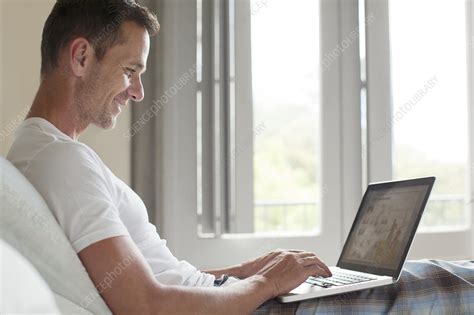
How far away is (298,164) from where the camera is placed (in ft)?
24.4

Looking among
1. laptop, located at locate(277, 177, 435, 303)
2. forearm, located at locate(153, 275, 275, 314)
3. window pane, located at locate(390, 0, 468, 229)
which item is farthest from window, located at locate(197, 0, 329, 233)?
forearm, located at locate(153, 275, 275, 314)

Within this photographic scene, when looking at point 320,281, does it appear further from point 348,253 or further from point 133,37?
point 133,37

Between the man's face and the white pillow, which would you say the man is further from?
the white pillow

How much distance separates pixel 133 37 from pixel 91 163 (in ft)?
1.38

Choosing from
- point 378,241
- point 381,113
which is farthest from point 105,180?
point 381,113

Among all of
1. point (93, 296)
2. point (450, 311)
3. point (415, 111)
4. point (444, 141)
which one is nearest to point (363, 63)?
point (415, 111)

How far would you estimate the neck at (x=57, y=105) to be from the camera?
1.54 m

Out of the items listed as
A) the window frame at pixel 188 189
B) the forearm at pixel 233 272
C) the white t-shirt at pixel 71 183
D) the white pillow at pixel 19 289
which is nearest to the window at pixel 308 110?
the window frame at pixel 188 189

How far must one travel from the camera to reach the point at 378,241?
1.66 metres

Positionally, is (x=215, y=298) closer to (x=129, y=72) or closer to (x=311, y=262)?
(x=311, y=262)

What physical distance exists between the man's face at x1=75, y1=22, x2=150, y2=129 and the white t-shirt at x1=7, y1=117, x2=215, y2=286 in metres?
0.14

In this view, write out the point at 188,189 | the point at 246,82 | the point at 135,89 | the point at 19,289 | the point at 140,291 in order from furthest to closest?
the point at 246,82
the point at 188,189
the point at 135,89
the point at 140,291
the point at 19,289

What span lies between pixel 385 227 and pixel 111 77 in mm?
766

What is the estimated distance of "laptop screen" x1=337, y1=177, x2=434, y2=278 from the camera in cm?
153
